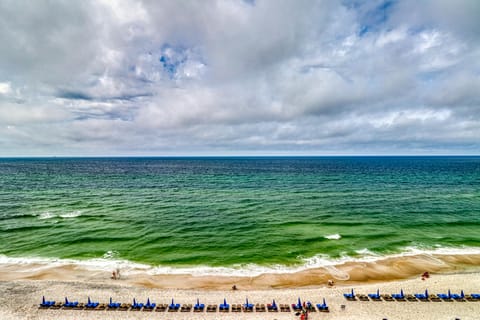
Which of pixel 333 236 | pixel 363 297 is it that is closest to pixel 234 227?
pixel 333 236

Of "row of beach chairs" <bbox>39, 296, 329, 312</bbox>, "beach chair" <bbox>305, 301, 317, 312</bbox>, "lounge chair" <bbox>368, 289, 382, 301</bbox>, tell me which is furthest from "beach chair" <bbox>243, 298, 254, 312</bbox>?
"lounge chair" <bbox>368, 289, 382, 301</bbox>

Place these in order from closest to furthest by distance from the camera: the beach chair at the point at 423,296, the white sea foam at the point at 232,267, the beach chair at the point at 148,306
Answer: the beach chair at the point at 148,306
the beach chair at the point at 423,296
the white sea foam at the point at 232,267

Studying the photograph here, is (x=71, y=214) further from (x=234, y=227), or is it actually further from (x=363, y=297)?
(x=363, y=297)

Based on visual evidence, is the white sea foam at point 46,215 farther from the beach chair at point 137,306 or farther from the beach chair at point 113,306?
the beach chair at point 137,306

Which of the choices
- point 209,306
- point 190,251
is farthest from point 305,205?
point 209,306

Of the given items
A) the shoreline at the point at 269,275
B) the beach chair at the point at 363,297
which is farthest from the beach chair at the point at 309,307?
the beach chair at the point at 363,297

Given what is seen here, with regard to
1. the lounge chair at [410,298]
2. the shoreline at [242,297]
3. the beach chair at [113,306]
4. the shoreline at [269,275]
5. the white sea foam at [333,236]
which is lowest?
the shoreline at [269,275]

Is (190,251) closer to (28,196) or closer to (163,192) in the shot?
(163,192)
